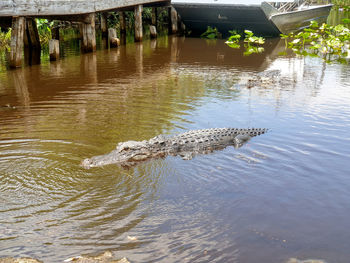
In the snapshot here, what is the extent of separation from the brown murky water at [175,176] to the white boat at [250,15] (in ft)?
26.8

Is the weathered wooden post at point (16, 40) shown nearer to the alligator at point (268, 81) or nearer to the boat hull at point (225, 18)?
the alligator at point (268, 81)

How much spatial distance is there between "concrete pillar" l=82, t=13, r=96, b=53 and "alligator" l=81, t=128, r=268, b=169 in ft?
29.1

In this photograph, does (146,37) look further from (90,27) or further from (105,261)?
(105,261)

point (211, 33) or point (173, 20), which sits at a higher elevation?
point (173, 20)

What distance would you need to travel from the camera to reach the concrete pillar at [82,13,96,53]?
43.7 feet

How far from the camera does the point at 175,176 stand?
4898 millimetres

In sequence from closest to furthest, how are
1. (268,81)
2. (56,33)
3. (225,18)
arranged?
(268,81), (56,33), (225,18)

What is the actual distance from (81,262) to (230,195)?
192 centimetres

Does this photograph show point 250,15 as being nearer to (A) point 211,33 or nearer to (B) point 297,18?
(B) point 297,18

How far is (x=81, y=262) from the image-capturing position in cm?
318

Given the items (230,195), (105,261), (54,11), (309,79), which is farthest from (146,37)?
(105,261)

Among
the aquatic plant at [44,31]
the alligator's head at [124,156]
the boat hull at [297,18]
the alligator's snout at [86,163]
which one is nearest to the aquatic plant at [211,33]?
the boat hull at [297,18]

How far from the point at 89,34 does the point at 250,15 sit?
7681mm

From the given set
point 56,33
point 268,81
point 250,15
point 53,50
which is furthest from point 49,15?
point 250,15
